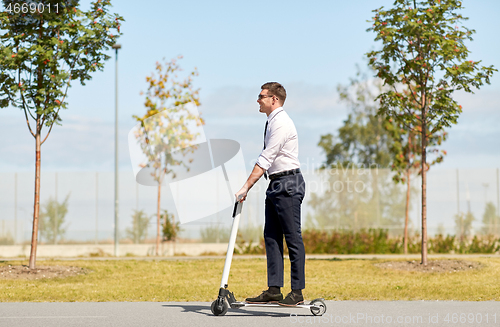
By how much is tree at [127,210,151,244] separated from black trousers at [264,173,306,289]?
1451 centimetres

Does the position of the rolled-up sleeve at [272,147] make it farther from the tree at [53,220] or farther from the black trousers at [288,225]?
the tree at [53,220]

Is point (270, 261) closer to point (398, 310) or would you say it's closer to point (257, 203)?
point (398, 310)

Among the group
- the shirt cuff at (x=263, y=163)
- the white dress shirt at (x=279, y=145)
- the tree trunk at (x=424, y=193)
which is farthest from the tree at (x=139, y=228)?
the shirt cuff at (x=263, y=163)

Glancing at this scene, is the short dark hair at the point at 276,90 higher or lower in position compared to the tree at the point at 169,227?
higher

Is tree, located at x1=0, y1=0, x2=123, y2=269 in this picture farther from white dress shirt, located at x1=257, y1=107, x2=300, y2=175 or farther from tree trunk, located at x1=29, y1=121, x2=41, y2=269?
white dress shirt, located at x1=257, y1=107, x2=300, y2=175

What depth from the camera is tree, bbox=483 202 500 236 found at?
19.6 meters

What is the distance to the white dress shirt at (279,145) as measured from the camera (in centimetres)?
576

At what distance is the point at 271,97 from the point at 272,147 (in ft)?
1.87

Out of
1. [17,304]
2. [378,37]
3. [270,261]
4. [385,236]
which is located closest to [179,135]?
[385,236]

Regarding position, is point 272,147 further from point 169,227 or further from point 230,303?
point 169,227

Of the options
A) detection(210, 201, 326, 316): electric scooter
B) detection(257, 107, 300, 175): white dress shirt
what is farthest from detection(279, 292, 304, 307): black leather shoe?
detection(257, 107, 300, 175): white dress shirt

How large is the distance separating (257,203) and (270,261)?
1406cm

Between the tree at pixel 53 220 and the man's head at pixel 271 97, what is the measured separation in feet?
51.5

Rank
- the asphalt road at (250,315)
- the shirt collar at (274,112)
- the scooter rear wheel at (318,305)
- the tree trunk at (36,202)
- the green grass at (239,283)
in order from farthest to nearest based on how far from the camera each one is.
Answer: the tree trunk at (36,202), the green grass at (239,283), the shirt collar at (274,112), the scooter rear wheel at (318,305), the asphalt road at (250,315)
